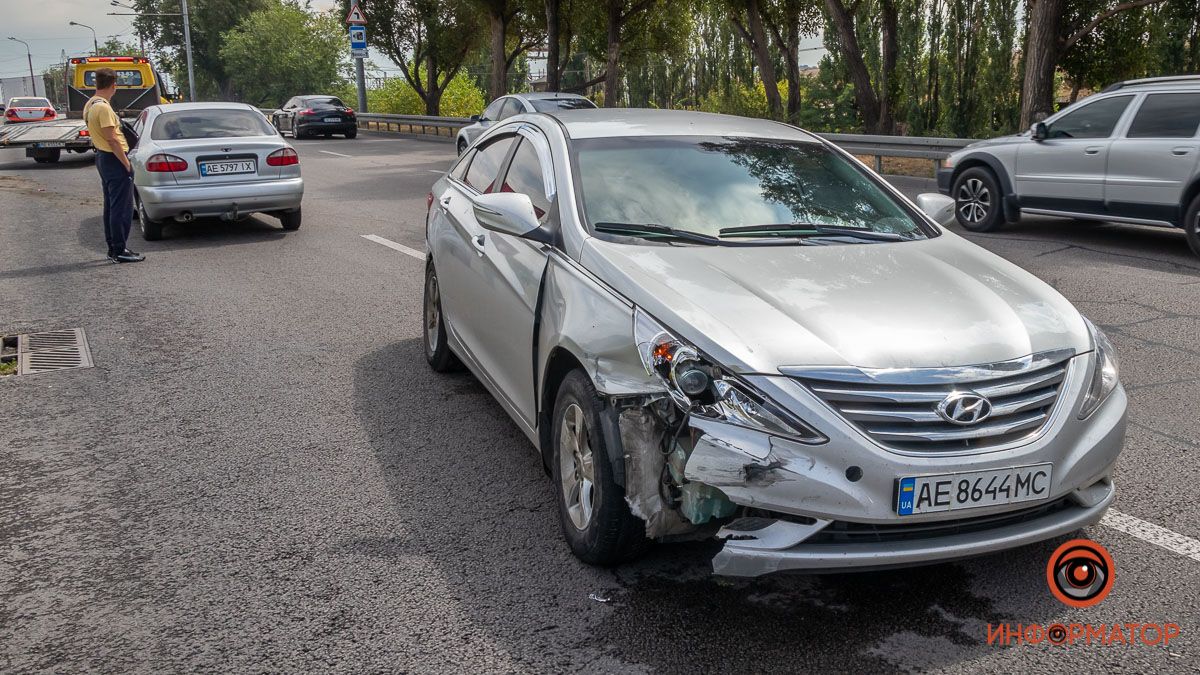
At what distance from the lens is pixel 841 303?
3.55 meters

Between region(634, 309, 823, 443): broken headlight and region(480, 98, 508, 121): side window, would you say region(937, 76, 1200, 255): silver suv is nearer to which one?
region(634, 309, 823, 443): broken headlight

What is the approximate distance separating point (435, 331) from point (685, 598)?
3.22 m

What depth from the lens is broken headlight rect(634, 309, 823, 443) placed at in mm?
3117

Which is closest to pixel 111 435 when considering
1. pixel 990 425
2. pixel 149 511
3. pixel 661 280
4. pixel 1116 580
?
pixel 149 511

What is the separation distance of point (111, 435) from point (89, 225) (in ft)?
31.6

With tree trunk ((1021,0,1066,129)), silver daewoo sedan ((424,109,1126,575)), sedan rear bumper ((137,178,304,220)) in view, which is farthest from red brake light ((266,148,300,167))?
tree trunk ((1021,0,1066,129))

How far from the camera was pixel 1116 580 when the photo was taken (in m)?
3.61

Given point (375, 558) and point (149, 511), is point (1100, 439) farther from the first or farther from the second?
point (149, 511)

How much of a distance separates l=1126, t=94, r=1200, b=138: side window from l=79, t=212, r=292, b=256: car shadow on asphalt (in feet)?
30.5

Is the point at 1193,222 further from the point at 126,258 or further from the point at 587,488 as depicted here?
the point at 126,258

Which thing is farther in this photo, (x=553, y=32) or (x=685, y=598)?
(x=553, y=32)

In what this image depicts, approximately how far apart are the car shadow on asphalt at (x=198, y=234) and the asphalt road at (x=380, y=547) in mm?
4193

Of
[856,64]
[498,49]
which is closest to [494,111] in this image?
[856,64]

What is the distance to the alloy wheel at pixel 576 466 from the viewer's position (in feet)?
12.3
